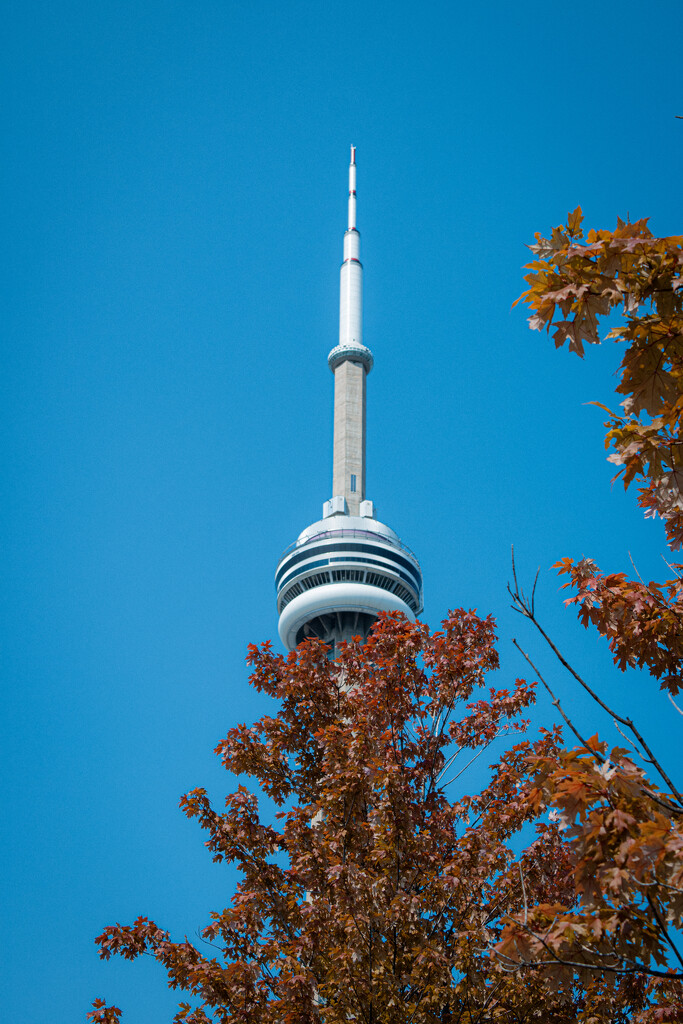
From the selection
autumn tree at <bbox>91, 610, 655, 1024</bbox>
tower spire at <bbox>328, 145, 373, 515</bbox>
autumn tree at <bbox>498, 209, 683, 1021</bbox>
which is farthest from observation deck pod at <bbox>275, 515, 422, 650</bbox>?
autumn tree at <bbox>498, 209, 683, 1021</bbox>

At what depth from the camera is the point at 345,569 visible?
5803 cm

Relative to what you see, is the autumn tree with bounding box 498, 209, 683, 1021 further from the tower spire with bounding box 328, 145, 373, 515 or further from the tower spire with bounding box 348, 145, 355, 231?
the tower spire with bounding box 348, 145, 355, 231

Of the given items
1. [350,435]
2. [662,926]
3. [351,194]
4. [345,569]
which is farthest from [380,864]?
[351,194]

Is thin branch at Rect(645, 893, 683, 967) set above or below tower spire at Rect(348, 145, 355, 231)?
below

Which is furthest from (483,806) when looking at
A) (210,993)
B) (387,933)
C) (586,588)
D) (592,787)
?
(592,787)

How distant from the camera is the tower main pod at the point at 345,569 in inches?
2282

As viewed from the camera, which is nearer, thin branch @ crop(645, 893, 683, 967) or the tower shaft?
thin branch @ crop(645, 893, 683, 967)

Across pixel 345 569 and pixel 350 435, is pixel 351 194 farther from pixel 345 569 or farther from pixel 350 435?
pixel 345 569

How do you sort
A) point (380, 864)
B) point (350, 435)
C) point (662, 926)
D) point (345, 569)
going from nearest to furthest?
point (662, 926) → point (380, 864) → point (345, 569) → point (350, 435)

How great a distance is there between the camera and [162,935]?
11.8 metres

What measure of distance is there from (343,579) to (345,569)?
638mm

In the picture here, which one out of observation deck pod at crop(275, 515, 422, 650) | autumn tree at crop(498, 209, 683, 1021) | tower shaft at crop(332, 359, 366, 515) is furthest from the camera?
tower shaft at crop(332, 359, 366, 515)

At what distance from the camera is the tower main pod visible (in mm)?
57969

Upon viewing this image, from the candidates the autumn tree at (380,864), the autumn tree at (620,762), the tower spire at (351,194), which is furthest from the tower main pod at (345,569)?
the autumn tree at (620,762)
